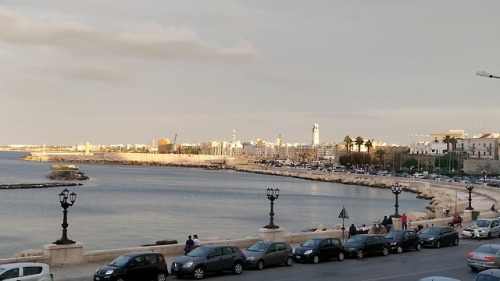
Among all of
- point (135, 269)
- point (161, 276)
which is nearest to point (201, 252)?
point (161, 276)

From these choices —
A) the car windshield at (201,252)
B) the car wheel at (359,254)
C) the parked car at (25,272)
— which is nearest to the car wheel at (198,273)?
the car windshield at (201,252)

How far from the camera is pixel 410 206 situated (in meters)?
94.5

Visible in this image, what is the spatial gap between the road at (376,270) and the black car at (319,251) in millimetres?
310

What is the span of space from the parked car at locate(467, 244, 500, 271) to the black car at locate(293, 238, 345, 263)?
5.89 metres

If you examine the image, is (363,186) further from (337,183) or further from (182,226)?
(182,226)

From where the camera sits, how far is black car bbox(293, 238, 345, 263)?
2750cm

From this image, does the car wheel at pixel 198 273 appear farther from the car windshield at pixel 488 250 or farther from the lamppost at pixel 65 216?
the car windshield at pixel 488 250

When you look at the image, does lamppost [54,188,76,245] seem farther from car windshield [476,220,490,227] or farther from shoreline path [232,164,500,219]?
shoreline path [232,164,500,219]

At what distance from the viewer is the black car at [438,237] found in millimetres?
33438

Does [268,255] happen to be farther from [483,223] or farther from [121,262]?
[483,223]

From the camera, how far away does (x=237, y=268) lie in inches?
969

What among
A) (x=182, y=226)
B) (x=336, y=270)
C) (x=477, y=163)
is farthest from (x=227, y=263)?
(x=477, y=163)

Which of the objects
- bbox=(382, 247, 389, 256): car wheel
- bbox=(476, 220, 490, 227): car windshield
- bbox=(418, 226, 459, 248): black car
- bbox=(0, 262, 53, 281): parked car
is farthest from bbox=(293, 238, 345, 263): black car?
bbox=(476, 220, 490, 227): car windshield

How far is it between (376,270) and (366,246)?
3.75 m
